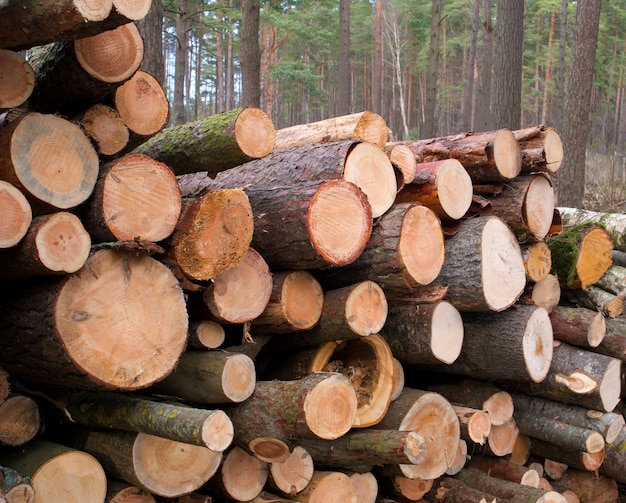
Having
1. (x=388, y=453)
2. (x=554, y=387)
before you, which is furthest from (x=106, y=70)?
(x=554, y=387)

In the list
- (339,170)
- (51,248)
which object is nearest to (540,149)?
(339,170)

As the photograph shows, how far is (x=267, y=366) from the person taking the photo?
3.65 metres

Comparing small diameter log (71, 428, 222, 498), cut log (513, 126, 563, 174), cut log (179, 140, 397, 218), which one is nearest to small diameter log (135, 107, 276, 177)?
cut log (179, 140, 397, 218)

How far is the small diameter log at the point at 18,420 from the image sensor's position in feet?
8.36

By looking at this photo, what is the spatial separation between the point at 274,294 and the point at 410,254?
0.80m

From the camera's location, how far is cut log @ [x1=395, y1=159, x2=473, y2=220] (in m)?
3.74

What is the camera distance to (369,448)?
122 inches

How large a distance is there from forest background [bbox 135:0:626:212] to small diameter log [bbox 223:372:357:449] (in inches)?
289

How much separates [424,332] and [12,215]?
2.28 m

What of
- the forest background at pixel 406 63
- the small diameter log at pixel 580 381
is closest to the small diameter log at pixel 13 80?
the small diameter log at pixel 580 381

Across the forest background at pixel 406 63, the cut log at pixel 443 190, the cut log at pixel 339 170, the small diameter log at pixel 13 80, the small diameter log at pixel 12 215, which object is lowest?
the forest background at pixel 406 63

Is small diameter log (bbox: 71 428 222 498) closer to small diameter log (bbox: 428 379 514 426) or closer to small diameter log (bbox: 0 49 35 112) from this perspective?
small diameter log (bbox: 0 49 35 112)

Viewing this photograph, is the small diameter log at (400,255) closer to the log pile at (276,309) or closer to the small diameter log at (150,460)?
the log pile at (276,309)

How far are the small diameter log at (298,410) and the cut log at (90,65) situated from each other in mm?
1592
